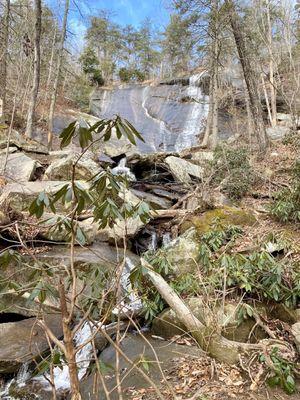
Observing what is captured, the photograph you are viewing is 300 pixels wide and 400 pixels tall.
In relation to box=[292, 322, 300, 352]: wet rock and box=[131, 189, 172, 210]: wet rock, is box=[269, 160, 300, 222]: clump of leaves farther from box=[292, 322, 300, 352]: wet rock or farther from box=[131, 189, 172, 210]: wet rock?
box=[131, 189, 172, 210]: wet rock

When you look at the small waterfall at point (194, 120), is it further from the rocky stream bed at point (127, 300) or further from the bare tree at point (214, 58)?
the rocky stream bed at point (127, 300)

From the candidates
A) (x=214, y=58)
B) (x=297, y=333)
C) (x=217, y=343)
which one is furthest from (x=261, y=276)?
(x=214, y=58)

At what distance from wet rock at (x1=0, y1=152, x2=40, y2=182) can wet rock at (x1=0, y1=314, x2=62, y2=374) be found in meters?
4.74

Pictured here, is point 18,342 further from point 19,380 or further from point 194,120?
point 194,120

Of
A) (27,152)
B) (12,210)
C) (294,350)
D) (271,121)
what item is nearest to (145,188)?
(27,152)

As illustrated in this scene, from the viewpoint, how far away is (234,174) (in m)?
8.96

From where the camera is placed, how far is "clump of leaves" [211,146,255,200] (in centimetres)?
880

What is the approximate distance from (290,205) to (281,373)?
388cm

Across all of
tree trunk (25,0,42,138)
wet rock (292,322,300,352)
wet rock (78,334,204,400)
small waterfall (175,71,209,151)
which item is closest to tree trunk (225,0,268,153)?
tree trunk (25,0,42,138)

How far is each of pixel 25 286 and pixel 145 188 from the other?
9618 mm

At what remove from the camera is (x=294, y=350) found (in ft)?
12.8

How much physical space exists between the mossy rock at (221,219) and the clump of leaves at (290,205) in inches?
21.1

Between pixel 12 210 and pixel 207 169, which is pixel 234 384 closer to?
pixel 12 210

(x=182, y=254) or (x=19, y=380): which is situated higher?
(x=182, y=254)
